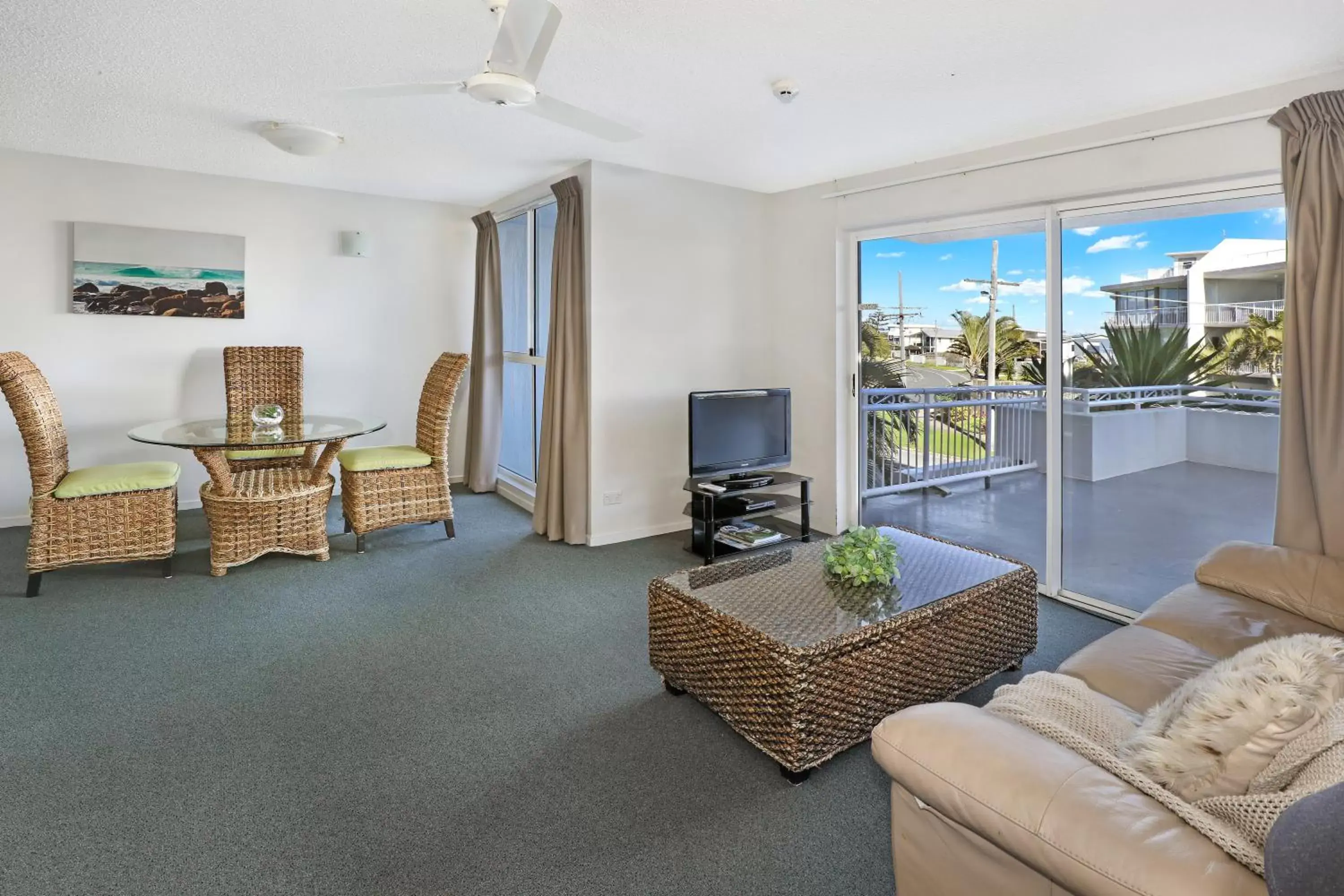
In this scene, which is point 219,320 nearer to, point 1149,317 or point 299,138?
point 299,138

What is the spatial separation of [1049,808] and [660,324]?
375 centimetres

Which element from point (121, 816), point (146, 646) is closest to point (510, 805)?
point (121, 816)

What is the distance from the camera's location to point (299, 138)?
3473 mm

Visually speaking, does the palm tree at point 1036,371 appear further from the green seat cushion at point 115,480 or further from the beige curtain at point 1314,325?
the green seat cushion at point 115,480

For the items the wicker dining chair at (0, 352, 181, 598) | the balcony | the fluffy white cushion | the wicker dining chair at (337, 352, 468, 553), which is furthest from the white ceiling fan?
the balcony

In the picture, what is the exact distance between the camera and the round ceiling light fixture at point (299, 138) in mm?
3449

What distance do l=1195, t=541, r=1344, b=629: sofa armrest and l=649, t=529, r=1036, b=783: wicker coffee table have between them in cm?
56

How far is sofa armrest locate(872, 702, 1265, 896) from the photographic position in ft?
3.13

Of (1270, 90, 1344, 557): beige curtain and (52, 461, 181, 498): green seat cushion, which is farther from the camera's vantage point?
(52, 461, 181, 498): green seat cushion

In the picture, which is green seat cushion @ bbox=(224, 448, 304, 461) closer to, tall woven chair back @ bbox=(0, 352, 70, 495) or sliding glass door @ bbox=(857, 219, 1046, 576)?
tall woven chair back @ bbox=(0, 352, 70, 495)

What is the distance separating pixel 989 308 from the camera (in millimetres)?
3828

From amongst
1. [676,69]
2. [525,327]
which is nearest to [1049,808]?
[676,69]

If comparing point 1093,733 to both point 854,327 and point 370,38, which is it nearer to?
point 370,38

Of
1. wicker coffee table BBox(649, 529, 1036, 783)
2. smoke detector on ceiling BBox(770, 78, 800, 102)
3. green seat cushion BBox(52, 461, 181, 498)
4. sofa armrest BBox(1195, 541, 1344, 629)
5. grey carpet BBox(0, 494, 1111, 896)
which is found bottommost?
grey carpet BBox(0, 494, 1111, 896)
